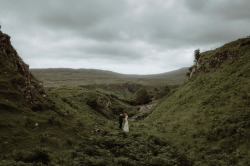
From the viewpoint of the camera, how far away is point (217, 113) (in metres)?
26.0

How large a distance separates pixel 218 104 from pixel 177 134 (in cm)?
824

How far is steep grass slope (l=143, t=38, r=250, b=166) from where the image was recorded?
710 inches

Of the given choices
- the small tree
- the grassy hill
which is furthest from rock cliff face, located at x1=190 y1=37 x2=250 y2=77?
the small tree

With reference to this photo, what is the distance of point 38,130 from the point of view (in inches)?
741

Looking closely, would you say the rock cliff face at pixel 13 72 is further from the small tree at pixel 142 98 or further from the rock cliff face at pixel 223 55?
the small tree at pixel 142 98

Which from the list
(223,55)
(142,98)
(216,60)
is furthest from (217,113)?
(142,98)

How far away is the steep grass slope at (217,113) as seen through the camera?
18031mm

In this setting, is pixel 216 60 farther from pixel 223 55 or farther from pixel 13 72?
pixel 13 72

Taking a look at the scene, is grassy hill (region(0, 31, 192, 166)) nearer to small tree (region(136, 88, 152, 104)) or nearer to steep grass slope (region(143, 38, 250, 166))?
steep grass slope (region(143, 38, 250, 166))

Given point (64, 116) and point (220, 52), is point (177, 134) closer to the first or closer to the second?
point (64, 116)

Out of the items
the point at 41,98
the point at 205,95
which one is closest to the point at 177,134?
the point at 205,95

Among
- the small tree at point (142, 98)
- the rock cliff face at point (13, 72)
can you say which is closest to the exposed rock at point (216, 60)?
the rock cliff face at point (13, 72)

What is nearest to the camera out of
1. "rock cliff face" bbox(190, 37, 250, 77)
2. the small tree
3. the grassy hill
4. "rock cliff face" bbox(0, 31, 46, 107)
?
the grassy hill

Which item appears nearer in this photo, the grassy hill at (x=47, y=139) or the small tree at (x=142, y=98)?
the grassy hill at (x=47, y=139)
